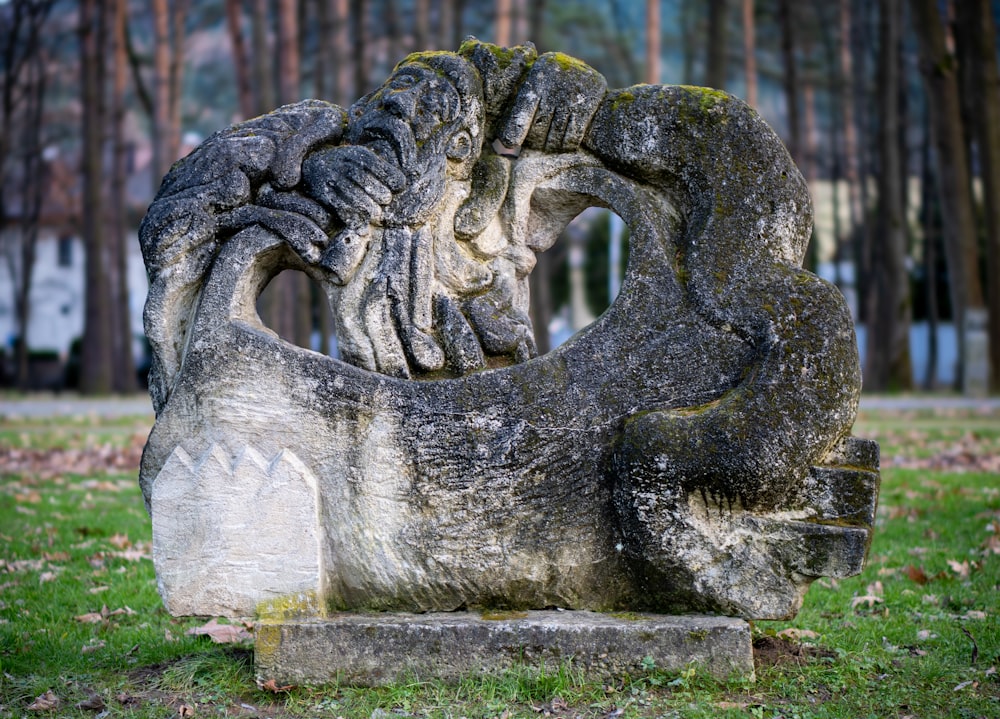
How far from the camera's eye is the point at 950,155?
17219 mm

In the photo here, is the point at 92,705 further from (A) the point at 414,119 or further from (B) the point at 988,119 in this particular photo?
(B) the point at 988,119

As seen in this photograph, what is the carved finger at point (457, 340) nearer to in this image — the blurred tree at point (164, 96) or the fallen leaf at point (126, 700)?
the fallen leaf at point (126, 700)

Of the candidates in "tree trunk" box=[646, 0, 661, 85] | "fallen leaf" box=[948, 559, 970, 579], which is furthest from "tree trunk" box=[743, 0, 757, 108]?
"fallen leaf" box=[948, 559, 970, 579]

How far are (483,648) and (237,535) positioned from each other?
1.07 meters

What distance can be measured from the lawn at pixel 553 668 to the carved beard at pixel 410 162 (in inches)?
75.7

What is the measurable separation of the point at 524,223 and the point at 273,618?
201 cm

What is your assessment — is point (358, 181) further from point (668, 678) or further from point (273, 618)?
point (668, 678)

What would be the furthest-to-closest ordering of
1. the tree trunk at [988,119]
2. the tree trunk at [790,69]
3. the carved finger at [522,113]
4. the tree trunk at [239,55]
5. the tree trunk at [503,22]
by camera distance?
the tree trunk at [239,55]
the tree trunk at [790,69]
the tree trunk at [503,22]
the tree trunk at [988,119]
the carved finger at [522,113]

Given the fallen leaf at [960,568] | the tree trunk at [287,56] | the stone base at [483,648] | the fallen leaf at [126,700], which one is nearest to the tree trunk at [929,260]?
the tree trunk at [287,56]

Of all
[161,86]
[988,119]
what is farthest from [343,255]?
[161,86]

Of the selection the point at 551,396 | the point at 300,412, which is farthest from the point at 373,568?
the point at 551,396

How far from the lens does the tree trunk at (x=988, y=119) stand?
1653cm

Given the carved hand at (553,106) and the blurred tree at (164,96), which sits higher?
the blurred tree at (164,96)

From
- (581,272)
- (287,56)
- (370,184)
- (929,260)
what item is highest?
(287,56)
